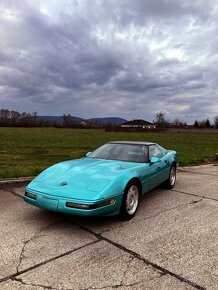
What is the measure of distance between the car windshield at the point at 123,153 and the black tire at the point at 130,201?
0.83 metres

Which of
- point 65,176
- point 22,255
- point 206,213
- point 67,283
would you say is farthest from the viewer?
point 206,213

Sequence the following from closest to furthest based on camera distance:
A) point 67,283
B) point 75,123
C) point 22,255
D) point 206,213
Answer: point 67,283 < point 22,255 < point 206,213 < point 75,123

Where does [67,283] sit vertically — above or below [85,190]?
below

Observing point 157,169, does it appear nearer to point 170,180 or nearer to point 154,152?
point 154,152

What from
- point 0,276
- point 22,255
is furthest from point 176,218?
point 0,276

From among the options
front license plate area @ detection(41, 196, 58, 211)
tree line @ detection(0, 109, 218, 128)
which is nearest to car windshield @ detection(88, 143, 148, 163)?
front license plate area @ detection(41, 196, 58, 211)

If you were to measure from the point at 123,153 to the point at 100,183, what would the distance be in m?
1.64

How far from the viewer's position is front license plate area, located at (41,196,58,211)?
3.92 metres

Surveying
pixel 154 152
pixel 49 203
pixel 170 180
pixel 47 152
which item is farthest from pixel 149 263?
pixel 47 152

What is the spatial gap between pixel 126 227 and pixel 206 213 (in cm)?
161

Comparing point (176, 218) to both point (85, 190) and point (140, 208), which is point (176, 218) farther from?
point (85, 190)

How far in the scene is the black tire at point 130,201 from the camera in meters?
4.29

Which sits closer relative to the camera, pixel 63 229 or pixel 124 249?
pixel 124 249

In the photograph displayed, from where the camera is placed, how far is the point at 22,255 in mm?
3248
